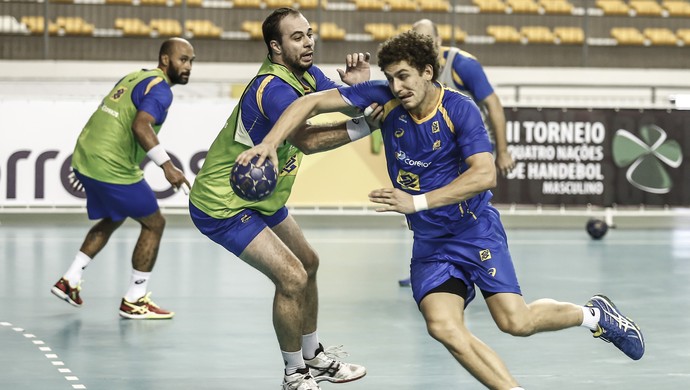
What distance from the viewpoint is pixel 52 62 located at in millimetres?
24062

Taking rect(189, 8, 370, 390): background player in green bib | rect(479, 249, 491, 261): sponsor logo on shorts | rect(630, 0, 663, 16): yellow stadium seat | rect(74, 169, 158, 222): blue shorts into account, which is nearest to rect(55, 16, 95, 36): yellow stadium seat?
rect(630, 0, 663, 16): yellow stadium seat

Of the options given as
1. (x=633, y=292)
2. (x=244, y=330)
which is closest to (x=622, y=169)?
(x=633, y=292)

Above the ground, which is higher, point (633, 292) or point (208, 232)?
point (208, 232)

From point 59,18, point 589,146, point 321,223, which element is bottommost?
point 321,223

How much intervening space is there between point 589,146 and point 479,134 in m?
10.5

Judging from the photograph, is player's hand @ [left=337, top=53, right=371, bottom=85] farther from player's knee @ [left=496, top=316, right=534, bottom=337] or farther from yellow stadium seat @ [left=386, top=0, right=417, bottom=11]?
yellow stadium seat @ [left=386, top=0, right=417, bottom=11]

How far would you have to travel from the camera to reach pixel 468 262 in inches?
221

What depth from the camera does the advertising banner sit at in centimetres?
1553

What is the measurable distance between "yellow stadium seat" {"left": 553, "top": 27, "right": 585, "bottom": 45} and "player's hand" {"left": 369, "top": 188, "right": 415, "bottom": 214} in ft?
70.8

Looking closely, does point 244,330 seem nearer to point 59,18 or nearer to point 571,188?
point 571,188

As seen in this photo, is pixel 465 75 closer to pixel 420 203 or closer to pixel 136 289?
pixel 136 289

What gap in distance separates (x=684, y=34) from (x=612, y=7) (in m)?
1.74

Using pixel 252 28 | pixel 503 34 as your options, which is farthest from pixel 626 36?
pixel 252 28

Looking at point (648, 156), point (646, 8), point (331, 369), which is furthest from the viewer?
point (646, 8)
